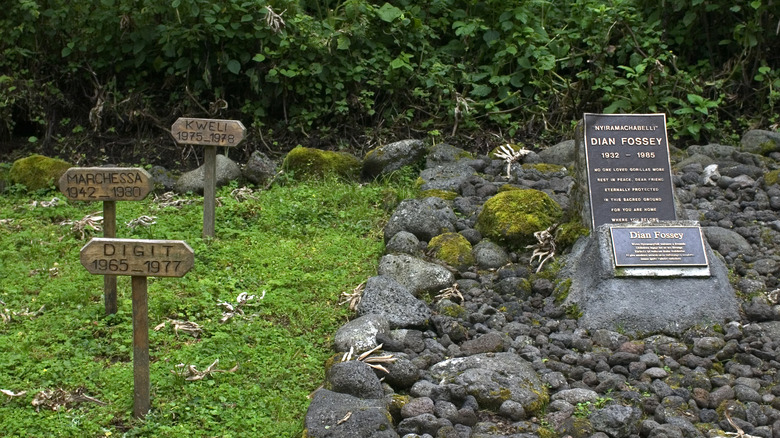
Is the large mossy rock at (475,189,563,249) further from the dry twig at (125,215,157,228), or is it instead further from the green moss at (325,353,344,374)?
the dry twig at (125,215,157,228)

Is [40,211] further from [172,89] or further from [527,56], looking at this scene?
[527,56]

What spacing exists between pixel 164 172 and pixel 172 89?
5.93 ft

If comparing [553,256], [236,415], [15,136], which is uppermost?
[15,136]

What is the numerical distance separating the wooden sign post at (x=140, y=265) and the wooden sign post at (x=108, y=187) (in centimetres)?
130

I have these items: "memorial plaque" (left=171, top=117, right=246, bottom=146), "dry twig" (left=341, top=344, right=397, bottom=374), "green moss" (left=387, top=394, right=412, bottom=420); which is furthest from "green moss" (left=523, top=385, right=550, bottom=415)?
"memorial plaque" (left=171, top=117, right=246, bottom=146)

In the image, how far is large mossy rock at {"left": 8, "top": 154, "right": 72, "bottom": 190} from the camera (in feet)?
29.4

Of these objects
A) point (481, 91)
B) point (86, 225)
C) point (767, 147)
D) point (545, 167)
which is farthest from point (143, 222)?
point (767, 147)

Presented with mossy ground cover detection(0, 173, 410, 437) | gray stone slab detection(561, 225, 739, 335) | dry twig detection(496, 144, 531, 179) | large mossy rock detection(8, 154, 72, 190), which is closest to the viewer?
mossy ground cover detection(0, 173, 410, 437)

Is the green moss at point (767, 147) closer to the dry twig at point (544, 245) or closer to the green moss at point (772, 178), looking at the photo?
the green moss at point (772, 178)

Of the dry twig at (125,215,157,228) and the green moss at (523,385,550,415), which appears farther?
the dry twig at (125,215,157,228)

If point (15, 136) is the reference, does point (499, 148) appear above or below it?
below

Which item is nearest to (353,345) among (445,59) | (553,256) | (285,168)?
(553,256)

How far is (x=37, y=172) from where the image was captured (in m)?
9.03

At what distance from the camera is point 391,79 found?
404 inches
